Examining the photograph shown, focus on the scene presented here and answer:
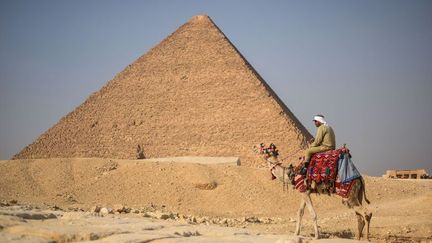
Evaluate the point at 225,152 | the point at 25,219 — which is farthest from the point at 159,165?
the point at 225,152

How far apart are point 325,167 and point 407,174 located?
21783 mm

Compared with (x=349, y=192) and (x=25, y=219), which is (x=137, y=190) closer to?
(x=349, y=192)

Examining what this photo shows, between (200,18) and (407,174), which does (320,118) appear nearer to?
(407,174)

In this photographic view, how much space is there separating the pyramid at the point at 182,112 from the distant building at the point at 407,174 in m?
13.7

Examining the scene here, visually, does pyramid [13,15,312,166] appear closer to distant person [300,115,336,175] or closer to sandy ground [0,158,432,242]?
sandy ground [0,158,432,242]

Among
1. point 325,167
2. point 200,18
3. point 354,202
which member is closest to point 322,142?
point 325,167

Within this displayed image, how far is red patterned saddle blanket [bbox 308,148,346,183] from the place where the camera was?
6.58m

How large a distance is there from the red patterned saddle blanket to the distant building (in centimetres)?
2084

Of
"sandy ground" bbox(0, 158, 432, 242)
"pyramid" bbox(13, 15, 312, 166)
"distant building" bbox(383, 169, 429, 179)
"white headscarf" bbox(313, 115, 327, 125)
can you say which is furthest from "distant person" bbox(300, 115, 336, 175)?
"pyramid" bbox(13, 15, 312, 166)

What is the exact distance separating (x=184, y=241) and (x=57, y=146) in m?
49.3

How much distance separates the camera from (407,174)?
2675 cm

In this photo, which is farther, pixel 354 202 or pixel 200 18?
pixel 200 18

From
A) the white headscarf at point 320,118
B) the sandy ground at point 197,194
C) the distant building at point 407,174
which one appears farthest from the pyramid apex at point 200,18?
the white headscarf at point 320,118

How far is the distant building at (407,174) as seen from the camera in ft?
85.7
